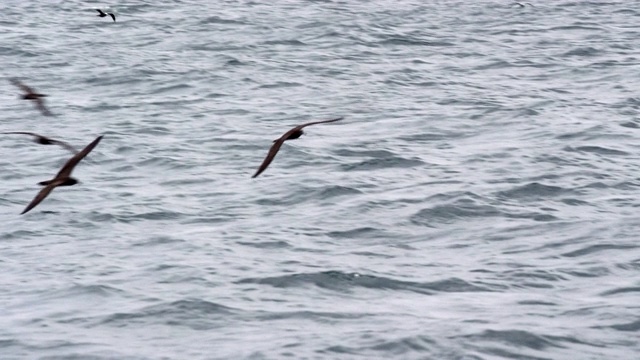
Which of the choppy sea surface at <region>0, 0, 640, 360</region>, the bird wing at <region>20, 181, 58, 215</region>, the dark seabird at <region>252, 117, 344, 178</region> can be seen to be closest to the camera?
the bird wing at <region>20, 181, 58, 215</region>

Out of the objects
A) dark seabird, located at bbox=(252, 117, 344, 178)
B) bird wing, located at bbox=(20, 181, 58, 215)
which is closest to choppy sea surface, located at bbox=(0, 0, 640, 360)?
bird wing, located at bbox=(20, 181, 58, 215)

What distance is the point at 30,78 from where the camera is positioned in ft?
97.7

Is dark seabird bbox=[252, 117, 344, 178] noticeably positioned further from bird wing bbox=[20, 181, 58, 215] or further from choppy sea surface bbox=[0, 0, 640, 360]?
bird wing bbox=[20, 181, 58, 215]

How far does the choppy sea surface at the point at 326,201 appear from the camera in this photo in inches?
528

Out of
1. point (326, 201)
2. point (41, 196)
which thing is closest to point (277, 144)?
point (41, 196)

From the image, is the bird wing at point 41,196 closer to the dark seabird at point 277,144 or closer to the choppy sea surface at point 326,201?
the choppy sea surface at point 326,201

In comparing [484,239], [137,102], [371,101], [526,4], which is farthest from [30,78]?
[526,4]

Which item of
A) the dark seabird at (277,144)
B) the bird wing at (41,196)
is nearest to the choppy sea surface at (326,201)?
the bird wing at (41,196)

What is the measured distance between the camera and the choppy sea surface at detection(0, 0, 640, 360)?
44.0 ft

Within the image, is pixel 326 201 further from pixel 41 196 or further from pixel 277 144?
pixel 41 196

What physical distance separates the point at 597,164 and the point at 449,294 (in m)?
7.11

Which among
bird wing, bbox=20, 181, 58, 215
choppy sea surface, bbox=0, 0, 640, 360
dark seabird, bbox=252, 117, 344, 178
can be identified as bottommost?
choppy sea surface, bbox=0, 0, 640, 360

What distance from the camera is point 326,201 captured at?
18719 millimetres

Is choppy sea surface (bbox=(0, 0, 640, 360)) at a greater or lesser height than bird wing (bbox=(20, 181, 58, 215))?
lesser
